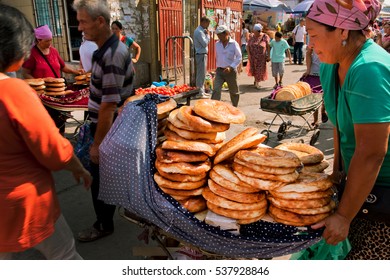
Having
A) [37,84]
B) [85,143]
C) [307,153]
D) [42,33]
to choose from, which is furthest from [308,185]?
[42,33]

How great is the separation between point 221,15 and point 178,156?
11.9 meters

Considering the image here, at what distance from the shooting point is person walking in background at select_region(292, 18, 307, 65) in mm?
15238

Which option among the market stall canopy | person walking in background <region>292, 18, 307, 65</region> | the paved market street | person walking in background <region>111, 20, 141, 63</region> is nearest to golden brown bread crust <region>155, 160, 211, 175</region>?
the paved market street

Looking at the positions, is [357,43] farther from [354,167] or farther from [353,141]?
[354,167]

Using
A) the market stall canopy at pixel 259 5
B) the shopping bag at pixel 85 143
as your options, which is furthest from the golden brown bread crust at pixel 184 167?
the market stall canopy at pixel 259 5

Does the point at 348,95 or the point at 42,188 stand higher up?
the point at 348,95

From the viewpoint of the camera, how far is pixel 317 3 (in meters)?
1.60

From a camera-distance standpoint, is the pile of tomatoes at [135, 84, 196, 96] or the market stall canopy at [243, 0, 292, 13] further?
the market stall canopy at [243, 0, 292, 13]

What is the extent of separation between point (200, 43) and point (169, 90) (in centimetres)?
403

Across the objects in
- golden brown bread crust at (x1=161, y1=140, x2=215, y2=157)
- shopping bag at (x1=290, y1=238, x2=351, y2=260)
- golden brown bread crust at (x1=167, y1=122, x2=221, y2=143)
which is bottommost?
shopping bag at (x1=290, y1=238, x2=351, y2=260)

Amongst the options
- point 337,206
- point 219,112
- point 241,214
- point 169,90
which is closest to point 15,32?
point 219,112

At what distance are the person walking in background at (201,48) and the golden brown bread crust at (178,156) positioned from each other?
7.09m

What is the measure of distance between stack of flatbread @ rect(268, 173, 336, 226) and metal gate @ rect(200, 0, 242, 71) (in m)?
10.6

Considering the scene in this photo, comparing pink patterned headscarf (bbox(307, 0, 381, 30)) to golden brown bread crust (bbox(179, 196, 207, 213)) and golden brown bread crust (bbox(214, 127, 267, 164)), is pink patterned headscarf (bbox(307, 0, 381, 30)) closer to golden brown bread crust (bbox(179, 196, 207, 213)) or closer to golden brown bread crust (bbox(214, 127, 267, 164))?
golden brown bread crust (bbox(214, 127, 267, 164))
